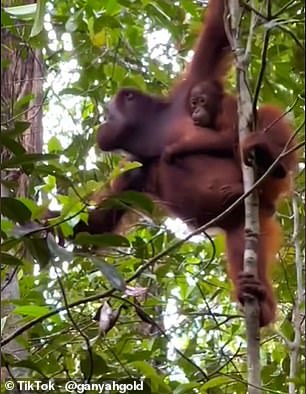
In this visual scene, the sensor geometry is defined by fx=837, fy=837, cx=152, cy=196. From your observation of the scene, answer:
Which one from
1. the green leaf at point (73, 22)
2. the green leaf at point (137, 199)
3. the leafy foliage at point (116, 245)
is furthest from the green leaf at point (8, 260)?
the green leaf at point (73, 22)

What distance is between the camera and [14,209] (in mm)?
1542

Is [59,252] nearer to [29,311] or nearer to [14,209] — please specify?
[14,209]

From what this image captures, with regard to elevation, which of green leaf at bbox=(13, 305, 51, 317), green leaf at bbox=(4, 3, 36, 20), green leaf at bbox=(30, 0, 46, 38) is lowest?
green leaf at bbox=(13, 305, 51, 317)

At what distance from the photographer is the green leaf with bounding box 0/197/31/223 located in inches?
60.6

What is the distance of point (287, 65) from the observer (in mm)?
2428

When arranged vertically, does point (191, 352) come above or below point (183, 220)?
below

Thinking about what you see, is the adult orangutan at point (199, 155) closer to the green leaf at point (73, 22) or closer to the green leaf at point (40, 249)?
the green leaf at point (73, 22)

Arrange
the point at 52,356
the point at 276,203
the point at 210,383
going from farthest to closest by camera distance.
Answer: the point at 276,203
the point at 52,356
the point at 210,383

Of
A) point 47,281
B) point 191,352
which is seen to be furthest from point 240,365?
point 47,281

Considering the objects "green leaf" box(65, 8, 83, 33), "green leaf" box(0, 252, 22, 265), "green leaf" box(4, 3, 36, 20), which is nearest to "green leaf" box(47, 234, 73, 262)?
"green leaf" box(0, 252, 22, 265)

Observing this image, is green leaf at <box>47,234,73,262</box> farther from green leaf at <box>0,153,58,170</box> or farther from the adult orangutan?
the adult orangutan

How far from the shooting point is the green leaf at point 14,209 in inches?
60.6

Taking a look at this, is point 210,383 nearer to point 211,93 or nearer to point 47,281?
point 47,281

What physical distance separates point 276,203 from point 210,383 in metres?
1.10
